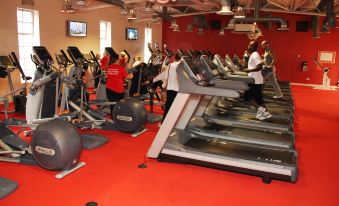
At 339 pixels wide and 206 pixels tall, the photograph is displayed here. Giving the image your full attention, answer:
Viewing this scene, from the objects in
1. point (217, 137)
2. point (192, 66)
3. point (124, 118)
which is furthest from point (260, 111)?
point (124, 118)

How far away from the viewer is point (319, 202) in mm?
3115

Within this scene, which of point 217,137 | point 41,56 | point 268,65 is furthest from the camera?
point 268,65

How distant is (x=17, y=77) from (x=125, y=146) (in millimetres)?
4801

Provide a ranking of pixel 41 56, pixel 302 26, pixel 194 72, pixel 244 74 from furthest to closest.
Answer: pixel 302 26
pixel 244 74
pixel 41 56
pixel 194 72

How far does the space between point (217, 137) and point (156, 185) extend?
1.31 m

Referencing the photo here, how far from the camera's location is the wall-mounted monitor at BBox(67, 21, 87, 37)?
9.29m

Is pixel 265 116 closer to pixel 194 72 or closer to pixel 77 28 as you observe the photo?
pixel 194 72

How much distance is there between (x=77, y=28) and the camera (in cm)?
961

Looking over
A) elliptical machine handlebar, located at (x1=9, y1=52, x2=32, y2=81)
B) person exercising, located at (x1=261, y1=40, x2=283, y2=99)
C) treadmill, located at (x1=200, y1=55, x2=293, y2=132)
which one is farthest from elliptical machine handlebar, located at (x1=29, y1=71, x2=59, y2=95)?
person exercising, located at (x1=261, y1=40, x2=283, y2=99)

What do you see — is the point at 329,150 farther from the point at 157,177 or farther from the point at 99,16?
the point at 99,16

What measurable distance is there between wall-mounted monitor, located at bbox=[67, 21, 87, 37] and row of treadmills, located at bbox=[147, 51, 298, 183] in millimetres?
5826

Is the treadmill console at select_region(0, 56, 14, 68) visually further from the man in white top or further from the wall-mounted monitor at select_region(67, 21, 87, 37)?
the man in white top

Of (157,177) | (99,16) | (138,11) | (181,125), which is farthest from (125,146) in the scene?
(138,11)

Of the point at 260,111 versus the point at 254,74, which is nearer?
the point at 260,111
